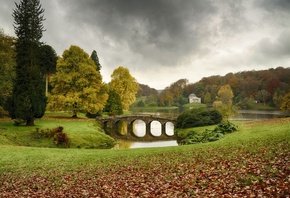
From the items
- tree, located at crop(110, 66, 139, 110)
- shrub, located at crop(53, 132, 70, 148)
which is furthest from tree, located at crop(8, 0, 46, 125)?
tree, located at crop(110, 66, 139, 110)

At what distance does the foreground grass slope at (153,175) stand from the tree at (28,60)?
66.2ft

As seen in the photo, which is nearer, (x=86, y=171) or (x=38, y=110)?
(x=86, y=171)

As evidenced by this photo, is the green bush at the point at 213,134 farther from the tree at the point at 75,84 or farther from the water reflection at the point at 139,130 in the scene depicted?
the tree at the point at 75,84

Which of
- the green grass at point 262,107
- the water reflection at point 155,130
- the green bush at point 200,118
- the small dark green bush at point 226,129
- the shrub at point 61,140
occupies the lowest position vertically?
the water reflection at point 155,130

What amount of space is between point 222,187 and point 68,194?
724 cm

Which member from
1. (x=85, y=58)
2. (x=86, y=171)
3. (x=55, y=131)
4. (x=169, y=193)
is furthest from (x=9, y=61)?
(x=169, y=193)

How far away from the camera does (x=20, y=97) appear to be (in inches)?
1516

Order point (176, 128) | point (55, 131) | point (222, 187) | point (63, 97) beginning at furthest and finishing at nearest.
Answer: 1. point (176, 128)
2. point (63, 97)
3. point (55, 131)
4. point (222, 187)

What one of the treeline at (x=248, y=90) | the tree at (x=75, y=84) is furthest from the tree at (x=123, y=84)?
the treeline at (x=248, y=90)

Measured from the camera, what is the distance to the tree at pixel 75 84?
2029 inches

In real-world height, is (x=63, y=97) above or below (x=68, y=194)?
above

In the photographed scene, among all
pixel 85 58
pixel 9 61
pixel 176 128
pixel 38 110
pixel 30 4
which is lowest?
pixel 176 128

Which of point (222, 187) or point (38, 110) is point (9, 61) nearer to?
point (38, 110)

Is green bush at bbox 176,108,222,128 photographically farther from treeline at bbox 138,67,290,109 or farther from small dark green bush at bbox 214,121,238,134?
treeline at bbox 138,67,290,109
